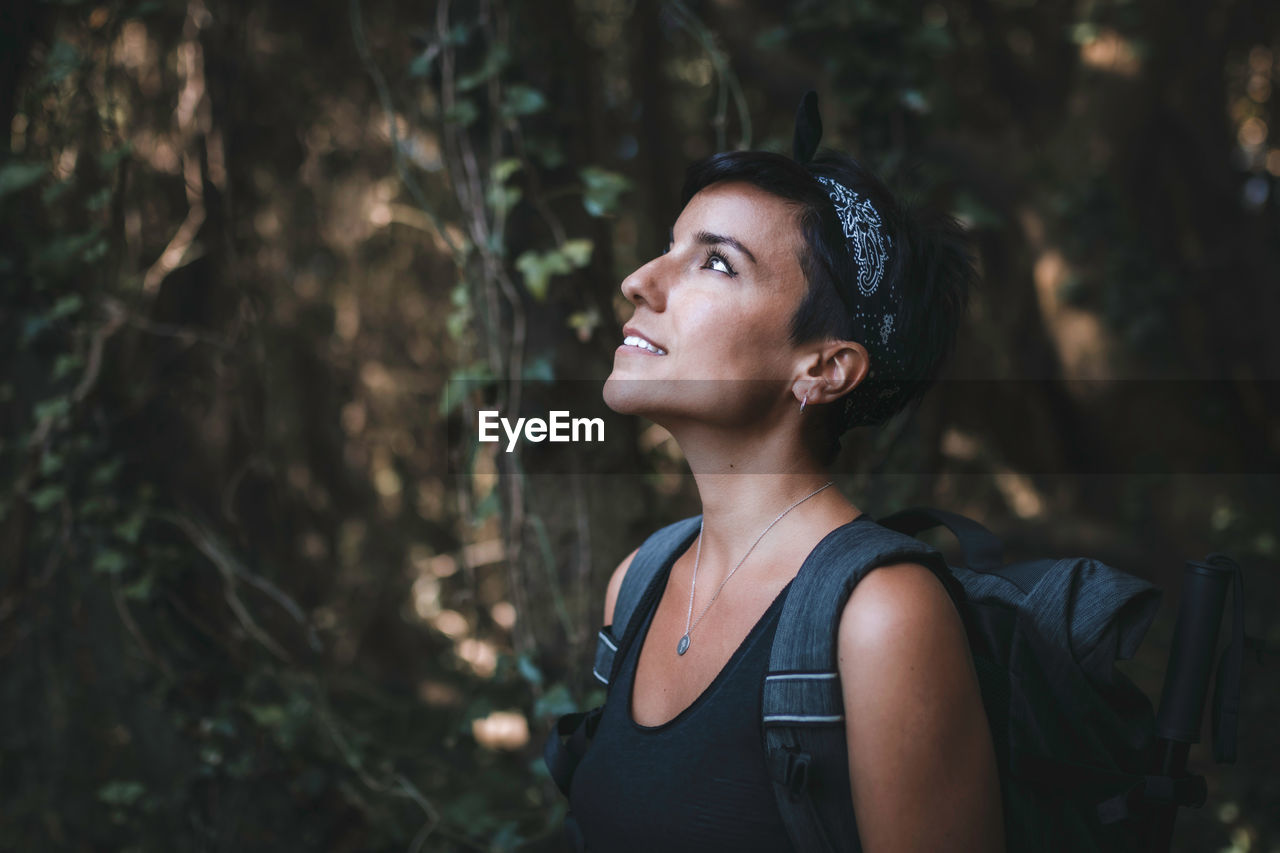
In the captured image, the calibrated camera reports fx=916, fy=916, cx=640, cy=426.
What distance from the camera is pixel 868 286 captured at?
1236 millimetres

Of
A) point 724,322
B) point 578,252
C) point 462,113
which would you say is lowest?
point 724,322

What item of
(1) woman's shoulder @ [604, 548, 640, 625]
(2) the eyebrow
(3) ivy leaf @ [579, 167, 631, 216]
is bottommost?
(1) woman's shoulder @ [604, 548, 640, 625]

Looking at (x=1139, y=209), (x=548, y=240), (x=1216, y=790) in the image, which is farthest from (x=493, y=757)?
(x=1139, y=209)

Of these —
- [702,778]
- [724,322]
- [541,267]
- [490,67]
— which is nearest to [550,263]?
[541,267]

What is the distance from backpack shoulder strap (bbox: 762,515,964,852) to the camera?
40.3 inches

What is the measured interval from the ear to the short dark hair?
0.7 inches

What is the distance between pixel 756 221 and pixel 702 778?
2.38ft

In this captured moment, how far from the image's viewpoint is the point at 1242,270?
13.2ft

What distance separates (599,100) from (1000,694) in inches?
72.7

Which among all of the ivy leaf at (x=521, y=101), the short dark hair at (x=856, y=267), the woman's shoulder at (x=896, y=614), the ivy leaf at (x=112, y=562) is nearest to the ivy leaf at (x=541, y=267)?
the ivy leaf at (x=521, y=101)

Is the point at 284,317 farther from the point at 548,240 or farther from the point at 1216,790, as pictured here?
the point at 1216,790

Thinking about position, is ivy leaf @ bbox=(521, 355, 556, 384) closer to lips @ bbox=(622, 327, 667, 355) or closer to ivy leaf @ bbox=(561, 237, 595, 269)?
ivy leaf @ bbox=(561, 237, 595, 269)

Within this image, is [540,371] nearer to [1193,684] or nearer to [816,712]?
[816,712]

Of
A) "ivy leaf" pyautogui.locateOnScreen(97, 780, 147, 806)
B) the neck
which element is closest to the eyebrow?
the neck
